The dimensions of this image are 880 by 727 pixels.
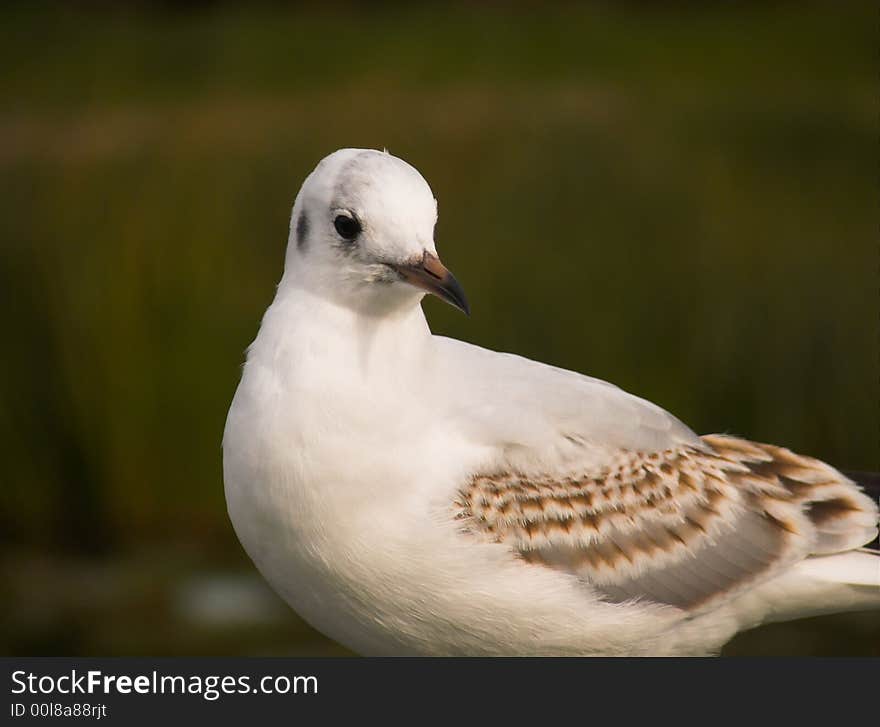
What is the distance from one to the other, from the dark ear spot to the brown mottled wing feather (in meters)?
0.54

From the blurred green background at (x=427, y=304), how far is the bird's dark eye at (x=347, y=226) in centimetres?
270

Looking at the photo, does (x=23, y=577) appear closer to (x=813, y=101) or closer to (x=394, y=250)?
(x=813, y=101)

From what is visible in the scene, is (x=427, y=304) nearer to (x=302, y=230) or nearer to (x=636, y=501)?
(x=636, y=501)

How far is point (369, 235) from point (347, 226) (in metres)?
0.06

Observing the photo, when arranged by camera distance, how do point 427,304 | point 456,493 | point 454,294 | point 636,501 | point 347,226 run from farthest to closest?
point 427,304 < point 636,501 < point 456,493 < point 347,226 < point 454,294

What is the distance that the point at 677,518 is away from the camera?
10.8 ft

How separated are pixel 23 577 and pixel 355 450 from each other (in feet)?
13.7

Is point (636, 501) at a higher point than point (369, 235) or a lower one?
lower

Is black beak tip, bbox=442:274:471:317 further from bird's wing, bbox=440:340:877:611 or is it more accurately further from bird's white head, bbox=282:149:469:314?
bird's wing, bbox=440:340:877:611

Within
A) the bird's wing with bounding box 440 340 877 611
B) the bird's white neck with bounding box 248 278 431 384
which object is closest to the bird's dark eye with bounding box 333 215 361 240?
the bird's white neck with bounding box 248 278 431 384

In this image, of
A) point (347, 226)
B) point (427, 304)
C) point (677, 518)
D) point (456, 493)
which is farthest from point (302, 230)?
point (427, 304)

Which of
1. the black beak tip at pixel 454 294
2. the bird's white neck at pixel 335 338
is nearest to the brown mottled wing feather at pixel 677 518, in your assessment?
the bird's white neck at pixel 335 338

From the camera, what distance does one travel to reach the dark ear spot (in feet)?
9.54

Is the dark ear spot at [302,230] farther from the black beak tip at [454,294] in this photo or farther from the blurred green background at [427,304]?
the blurred green background at [427,304]
